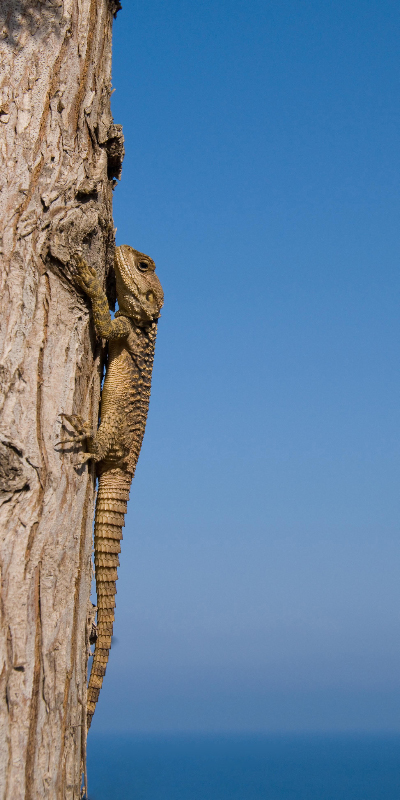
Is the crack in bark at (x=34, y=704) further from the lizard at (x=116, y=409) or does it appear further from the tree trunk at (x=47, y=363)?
the lizard at (x=116, y=409)

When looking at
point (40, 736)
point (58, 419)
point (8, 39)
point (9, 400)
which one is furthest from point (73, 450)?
point (8, 39)

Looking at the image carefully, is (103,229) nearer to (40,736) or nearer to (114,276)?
(114,276)

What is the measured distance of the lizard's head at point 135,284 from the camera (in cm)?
496

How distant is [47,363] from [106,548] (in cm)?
136

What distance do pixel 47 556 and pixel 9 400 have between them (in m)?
0.79

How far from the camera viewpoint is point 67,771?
3.31 metres

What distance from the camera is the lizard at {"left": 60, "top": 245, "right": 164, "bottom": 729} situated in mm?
4027

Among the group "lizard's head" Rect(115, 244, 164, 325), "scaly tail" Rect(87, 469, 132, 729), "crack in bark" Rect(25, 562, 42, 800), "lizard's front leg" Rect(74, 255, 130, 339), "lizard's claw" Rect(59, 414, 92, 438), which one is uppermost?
"lizard's head" Rect(115, 244, 164, 325)

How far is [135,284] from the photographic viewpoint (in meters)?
5.01

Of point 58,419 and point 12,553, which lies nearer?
point 12,553

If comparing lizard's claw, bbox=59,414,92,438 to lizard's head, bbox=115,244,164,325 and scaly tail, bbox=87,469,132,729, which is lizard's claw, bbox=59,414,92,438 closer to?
scaly tail, bbox=87,469,132,729

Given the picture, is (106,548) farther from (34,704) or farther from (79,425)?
(34,704)

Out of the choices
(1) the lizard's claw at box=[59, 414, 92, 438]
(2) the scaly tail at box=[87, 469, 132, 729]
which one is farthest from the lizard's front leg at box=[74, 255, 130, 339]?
(2) the scaly tail at box=[87, 469, 132, 729]

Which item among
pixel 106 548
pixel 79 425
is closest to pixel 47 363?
pixel 79 425
